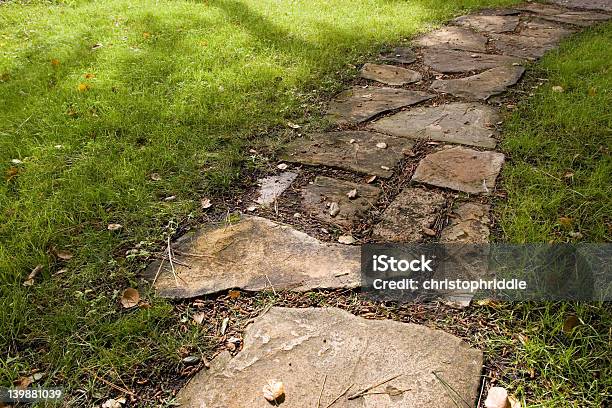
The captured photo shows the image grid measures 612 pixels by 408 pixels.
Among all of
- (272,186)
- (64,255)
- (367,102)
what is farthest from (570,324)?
(367,102)

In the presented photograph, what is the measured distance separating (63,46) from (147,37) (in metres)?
0.79

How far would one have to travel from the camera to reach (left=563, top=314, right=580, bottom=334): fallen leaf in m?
1.54

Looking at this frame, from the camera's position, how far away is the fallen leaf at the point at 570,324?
1536 mm

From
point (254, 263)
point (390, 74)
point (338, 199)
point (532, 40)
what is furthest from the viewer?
point (532, 40)

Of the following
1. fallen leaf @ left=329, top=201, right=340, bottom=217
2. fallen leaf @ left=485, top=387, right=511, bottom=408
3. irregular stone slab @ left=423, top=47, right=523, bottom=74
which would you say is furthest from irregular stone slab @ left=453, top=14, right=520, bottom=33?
fallen leaf @ left=485, top=387, right=511, bottom=408

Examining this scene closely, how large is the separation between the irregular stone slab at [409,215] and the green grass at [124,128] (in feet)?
2.85

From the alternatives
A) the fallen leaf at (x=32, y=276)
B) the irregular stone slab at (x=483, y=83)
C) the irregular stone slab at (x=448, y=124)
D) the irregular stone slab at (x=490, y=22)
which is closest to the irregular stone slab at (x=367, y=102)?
the irregular stone slab at (x=448, y=124)

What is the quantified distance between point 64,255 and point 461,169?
6.60 feet

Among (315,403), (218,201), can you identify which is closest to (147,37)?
(218,201)

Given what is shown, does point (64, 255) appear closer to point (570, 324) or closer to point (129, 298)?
point (129, 298)

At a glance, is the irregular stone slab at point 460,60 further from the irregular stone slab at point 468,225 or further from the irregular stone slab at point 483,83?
the irregular stone slab at point 468,225

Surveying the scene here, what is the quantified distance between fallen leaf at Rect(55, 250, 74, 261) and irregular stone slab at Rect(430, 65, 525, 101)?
278 centimetres

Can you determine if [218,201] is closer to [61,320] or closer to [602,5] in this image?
[61,320]

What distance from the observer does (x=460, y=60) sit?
13.2ft
